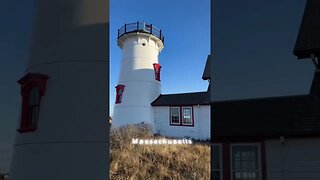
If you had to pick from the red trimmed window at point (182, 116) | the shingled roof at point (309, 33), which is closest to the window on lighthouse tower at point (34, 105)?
the shingled roof at point (309, 33)

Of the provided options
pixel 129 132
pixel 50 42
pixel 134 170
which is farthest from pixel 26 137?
pixel 129 132

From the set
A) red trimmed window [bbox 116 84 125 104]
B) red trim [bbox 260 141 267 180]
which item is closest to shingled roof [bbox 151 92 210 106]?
red trimmed window [bbox 116 84 125 104]

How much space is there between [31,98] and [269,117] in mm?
4279

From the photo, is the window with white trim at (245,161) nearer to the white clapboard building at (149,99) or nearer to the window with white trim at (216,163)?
the window with white trim at (216,163)

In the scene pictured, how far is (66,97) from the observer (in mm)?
5488

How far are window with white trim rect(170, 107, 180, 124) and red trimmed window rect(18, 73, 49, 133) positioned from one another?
16.0 metres

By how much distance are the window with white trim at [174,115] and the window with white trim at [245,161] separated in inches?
580

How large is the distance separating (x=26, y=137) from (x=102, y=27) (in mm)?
2110

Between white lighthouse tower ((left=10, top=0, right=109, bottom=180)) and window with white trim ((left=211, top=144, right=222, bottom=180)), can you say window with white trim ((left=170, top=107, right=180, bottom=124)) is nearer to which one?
window with white trim ((left=211, top=144, right=222, bottom=180))

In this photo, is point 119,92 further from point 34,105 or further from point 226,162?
point 34,105

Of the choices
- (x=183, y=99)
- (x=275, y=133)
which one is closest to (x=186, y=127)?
(x=183, y=99)

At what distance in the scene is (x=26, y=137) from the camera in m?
5.70

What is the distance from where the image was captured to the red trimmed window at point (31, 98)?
567cm

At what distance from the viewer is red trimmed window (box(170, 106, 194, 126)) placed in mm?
21500
